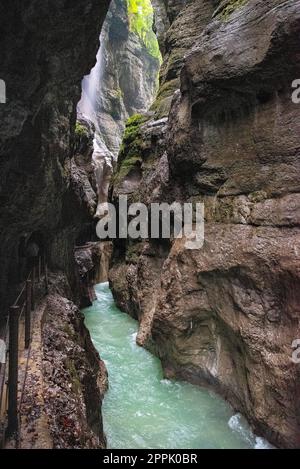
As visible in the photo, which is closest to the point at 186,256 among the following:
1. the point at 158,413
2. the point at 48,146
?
the point at 158,413

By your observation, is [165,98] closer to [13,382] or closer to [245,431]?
[245,431]

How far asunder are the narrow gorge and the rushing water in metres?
0.03

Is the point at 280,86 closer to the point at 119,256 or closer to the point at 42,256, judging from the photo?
the point at 42,256

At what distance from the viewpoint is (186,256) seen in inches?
344

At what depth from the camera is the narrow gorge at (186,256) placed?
5.71 meters

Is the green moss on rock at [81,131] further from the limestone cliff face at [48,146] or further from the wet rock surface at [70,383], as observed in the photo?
the wet rock surface at [70,383]

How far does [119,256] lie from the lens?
1755cm

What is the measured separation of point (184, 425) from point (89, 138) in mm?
15258

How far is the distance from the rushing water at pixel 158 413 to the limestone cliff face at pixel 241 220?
1.12 feet

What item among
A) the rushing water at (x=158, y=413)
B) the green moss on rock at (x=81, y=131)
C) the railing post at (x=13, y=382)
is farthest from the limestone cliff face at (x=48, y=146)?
the green moss on rock at (x=81, y=131)

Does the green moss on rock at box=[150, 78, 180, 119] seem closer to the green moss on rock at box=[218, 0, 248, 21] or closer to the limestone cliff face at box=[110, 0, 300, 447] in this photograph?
the limestone cliff face at box=[110, 0, 300, 447]
